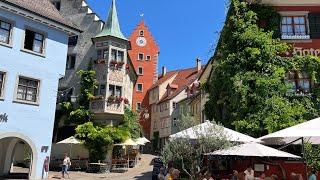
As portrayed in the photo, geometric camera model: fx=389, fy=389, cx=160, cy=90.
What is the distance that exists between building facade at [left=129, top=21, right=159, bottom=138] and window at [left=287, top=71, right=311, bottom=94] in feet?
143

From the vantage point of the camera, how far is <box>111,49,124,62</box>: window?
37.5 metres

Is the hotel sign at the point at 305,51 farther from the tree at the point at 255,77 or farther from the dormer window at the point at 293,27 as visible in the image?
the dormer window at the point at 293,27

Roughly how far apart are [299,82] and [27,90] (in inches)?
665

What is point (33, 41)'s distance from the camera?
26016 mm

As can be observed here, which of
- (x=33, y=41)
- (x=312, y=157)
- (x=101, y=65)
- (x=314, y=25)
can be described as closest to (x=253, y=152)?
(x=312, y=157)

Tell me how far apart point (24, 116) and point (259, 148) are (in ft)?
54.1

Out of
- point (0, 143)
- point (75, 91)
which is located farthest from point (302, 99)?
point (75, 91)

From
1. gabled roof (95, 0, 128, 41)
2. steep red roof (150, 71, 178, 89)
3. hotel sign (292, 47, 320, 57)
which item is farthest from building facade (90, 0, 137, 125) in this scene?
steep red roof (150, 71, 178, 89)

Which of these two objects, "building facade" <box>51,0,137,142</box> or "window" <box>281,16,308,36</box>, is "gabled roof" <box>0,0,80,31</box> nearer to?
"building facade" <box>51,0,137,142</box>

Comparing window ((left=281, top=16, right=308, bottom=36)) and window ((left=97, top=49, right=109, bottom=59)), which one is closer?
window ((left=281, top=16, right=308, bottom=36))

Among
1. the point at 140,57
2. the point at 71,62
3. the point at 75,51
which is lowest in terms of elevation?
the point at 71,62

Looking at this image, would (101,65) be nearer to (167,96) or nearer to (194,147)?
(194,147)

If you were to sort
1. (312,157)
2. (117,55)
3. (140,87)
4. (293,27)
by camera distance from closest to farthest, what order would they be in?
(312,157)
(293,27)
(117,55)
(140,87)

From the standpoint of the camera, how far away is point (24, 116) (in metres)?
24.5
